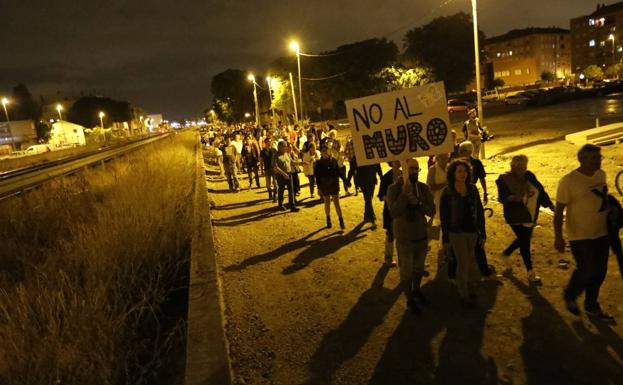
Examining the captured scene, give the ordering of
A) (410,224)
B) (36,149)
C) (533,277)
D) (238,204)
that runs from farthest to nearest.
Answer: (36,149), (238,204), (533,277), (410,224)

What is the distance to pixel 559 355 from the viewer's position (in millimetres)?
4074

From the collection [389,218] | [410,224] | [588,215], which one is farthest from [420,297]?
[588,215]

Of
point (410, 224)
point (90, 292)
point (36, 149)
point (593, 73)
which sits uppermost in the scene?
point (593, 73)

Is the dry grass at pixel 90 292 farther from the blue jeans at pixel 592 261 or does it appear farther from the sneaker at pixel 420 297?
the blue jeans at pixel 592 261

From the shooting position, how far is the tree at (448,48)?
64.2 m

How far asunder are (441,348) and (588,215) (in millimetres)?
1875

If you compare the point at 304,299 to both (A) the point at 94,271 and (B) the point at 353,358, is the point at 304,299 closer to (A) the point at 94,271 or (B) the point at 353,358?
(B) the point at 353,358

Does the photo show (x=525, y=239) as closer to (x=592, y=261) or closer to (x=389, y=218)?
(x=592, y=261)

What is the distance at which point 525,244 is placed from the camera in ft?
18.3

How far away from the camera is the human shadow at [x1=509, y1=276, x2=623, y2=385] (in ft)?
12.3

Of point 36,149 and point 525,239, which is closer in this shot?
point 525,239

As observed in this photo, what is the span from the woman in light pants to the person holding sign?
22 cm

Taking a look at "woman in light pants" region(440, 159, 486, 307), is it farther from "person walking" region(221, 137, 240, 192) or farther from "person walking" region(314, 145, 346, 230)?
"person walking" region(221, 137, 240, 192)

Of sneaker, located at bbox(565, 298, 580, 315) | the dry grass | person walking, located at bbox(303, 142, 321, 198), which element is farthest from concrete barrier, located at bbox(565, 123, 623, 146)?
the dry grass
